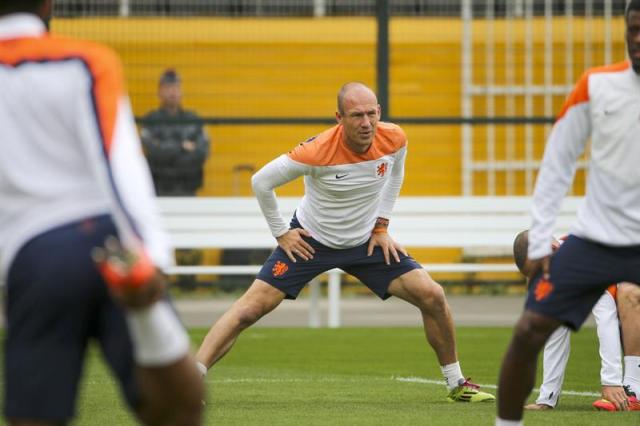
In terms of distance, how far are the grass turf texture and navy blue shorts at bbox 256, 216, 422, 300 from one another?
0.73m

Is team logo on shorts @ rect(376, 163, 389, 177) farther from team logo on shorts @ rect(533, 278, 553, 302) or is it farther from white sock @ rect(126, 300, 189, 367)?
white sock @ rect(126, 300, 189, 367)

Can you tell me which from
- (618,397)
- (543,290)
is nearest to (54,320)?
(543,290)

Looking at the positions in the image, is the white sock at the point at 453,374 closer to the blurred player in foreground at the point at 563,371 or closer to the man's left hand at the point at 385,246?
the blurred player in foreground at the point at 563,371

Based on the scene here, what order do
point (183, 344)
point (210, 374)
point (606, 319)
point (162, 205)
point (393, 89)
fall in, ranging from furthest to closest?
point (393, 89), point (162, 205), point (210, 374), point (606, 319), point (183, 344)

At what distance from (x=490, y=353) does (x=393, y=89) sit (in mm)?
4750

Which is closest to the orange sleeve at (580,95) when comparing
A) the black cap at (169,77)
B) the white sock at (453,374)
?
the white sock at (453,374)

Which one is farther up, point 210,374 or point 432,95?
point 432,95

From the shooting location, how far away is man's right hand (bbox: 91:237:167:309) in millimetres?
3863

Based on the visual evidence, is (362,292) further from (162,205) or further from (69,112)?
(69,112)

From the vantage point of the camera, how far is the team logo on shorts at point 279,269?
924 cm

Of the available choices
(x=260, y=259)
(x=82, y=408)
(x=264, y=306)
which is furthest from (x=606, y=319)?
(x=260, y=259)

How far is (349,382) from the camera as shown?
34.2ft

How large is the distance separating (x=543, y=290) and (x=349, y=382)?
14.3 feet

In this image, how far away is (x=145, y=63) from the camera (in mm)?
16203
